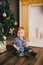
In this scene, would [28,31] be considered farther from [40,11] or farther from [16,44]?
[16,44]

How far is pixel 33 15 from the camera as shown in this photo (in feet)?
11.3

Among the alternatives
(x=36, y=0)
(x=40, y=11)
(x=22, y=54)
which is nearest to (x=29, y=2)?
(x=36, y=0)

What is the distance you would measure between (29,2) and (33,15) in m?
0.38

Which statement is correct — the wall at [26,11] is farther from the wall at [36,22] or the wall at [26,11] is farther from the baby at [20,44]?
the baby at [20,44]

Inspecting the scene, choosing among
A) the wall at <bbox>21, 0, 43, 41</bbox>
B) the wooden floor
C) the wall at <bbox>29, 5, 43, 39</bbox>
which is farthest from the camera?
the wall at <bbox>29, 5, 43, 39</bbox>

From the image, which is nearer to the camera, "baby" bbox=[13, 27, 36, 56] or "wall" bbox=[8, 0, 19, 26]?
"baby" bbox=[13, 27, 36, 56]

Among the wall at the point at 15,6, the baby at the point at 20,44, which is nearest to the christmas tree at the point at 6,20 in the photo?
the baby at the point at 20,44

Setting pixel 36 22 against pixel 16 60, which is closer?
pixel 16 60

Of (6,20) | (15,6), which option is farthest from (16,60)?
(15,6)

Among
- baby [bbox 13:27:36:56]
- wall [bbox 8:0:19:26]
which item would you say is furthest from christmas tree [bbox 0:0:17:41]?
wall [bbox 8:0:19:26]

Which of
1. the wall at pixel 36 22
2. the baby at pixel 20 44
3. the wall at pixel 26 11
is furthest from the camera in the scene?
the wall at pixel 36 22

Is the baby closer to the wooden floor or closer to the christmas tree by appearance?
the wooden floor

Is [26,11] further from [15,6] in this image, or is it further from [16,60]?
[16,60]

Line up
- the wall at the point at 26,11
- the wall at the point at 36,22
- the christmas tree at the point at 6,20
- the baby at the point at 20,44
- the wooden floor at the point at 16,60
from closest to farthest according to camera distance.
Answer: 1. the wooden floor at the point at 16,60
2. the baby at the point at 20,44
3. the christmas tree at the point at 6,20
4. the wall at the point at 26,11
5. the wall at the point at 36,22
